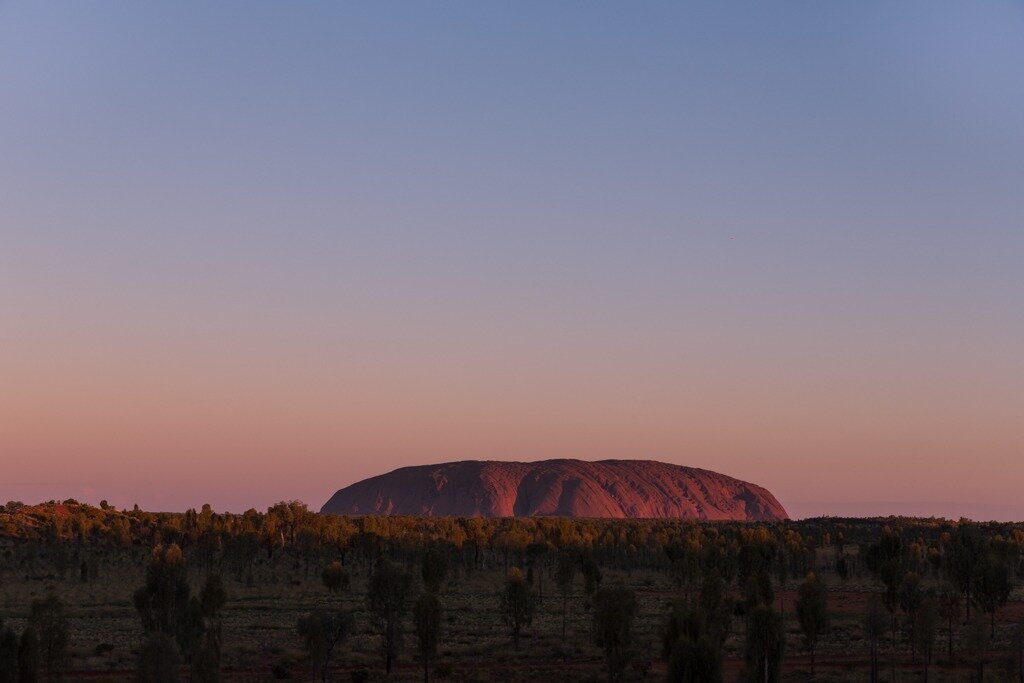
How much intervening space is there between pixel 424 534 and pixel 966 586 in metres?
88.9

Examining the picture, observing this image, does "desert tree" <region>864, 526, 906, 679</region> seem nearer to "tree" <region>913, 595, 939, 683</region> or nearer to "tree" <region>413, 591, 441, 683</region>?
"tree" <region>913, 595, 939, 683</region>

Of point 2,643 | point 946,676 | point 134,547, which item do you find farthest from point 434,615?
point 134,547

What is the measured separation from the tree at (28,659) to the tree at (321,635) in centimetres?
1294

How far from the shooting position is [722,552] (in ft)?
379

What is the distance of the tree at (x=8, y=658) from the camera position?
49.2 metres

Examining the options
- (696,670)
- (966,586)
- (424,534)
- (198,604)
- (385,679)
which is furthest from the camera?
(424,534)

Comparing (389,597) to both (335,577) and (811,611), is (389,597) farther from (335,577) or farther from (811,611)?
(335,577)

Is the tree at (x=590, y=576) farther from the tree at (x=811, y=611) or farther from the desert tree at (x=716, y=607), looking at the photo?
the tree at (x=811, y=611)

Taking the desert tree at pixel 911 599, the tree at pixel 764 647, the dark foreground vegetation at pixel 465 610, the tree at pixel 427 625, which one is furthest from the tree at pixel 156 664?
the desert tree at pixel 911 599

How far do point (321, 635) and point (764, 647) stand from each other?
21.8m

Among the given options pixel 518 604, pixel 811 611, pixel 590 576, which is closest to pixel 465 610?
pixel 590 576

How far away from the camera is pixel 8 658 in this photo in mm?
49625

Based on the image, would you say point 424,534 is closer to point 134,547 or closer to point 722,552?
point 134,547

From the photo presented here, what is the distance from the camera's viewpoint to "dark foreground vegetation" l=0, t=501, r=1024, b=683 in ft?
189
